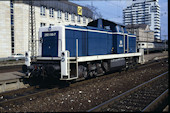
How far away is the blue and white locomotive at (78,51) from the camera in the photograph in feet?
27.5

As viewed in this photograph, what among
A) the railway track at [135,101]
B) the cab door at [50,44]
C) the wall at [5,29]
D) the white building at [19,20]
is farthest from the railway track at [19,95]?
the wall at [5,29]

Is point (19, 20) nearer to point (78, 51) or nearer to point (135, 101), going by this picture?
point (78, 51)

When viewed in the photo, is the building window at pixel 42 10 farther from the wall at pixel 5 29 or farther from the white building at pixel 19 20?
the wall at pixel 5 29

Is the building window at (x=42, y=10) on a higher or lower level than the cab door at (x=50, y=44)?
higher

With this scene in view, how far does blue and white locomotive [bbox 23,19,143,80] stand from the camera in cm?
838

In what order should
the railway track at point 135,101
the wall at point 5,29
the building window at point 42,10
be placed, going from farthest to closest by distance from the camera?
the building window at point 42,10 < the wall at point 5,29 < the railway track at point 135,101

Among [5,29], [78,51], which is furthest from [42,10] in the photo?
[78,51]

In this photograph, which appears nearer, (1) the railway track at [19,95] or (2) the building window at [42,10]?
(1) the railway track at [19,95]

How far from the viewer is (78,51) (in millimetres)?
9641

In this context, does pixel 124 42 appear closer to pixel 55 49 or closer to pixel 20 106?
pixel 55 49

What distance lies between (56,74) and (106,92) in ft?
7.85

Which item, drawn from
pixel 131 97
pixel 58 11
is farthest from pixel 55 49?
pixel 58 11

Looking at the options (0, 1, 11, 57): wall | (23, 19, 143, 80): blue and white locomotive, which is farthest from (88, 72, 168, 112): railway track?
(0, 1, 11, 57): wall

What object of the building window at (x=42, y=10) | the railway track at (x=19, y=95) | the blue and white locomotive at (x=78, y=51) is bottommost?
the railway track at (x=19, y=95)
